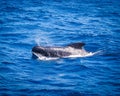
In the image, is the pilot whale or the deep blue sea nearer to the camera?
the deep blue sea

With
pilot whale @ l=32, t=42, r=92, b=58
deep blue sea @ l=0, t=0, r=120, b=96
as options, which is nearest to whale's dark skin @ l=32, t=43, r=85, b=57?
pilot whale @ l=32, t=42, r=92, b=58

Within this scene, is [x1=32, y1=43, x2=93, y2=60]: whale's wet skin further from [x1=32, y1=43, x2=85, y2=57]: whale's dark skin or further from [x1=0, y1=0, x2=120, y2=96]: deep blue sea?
[x1=0, y1=0, x2=120, y2=96]: deep blue sea

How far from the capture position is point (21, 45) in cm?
1875

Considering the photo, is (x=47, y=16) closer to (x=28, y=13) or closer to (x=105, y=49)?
(x=28, y=13)

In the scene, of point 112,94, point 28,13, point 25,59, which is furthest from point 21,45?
point 28,13

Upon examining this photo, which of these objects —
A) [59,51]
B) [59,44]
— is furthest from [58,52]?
[59,44]

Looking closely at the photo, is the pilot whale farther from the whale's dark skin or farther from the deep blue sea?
the deep blue sea

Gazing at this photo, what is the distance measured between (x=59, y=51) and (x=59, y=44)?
2798 millimetres

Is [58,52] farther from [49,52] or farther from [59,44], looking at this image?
[59,44]

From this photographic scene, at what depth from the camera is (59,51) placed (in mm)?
16578

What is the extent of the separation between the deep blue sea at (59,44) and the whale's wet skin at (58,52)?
41cm

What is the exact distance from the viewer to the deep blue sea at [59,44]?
1319 centimetres

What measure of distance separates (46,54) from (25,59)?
118cm

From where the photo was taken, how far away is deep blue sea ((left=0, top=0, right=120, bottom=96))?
519 inches
